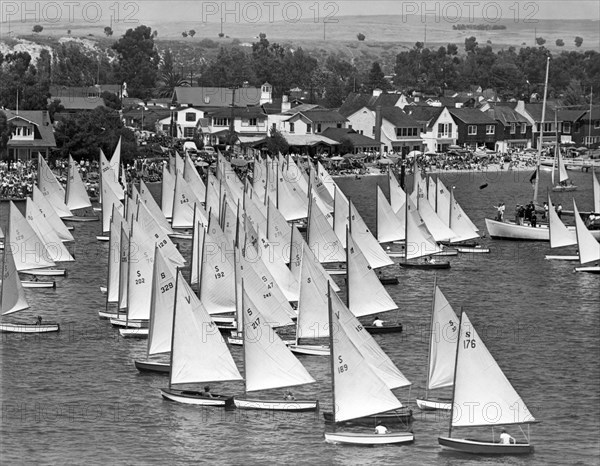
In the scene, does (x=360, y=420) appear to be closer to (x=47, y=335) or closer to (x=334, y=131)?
(x=47, y=335)

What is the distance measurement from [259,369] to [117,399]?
4724mm

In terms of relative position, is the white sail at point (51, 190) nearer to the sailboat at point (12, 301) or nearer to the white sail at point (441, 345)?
the sailboat at point (12, 301)

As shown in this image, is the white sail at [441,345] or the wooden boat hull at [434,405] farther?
the white sail at [441,345]

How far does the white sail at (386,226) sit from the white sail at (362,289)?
21.9 metres

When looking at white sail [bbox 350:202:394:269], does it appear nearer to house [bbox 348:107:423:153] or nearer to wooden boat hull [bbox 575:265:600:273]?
wooden boat hull [bbox 575:265:600:273]

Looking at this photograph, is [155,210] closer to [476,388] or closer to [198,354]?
[198,354]

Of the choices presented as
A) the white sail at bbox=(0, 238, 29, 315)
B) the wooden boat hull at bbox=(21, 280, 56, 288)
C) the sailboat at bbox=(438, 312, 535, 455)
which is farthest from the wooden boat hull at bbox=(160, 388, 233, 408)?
the wooden boat hull at bbox=(21, 280, 56, 288)

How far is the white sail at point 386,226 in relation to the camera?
8075cm

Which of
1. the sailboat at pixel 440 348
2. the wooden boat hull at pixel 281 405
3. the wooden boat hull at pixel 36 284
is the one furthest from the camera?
the wooden boat hull at pixel 36 284

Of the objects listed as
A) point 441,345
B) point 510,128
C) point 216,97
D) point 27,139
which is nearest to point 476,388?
point 441,345

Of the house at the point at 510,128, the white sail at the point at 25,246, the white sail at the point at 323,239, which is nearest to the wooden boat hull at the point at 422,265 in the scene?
the white sail at the point at 323,239

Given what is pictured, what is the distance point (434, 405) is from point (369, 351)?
250cm

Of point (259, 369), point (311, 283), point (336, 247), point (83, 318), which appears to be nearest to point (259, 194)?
point (336, 247)

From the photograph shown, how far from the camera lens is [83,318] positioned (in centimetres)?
6200
